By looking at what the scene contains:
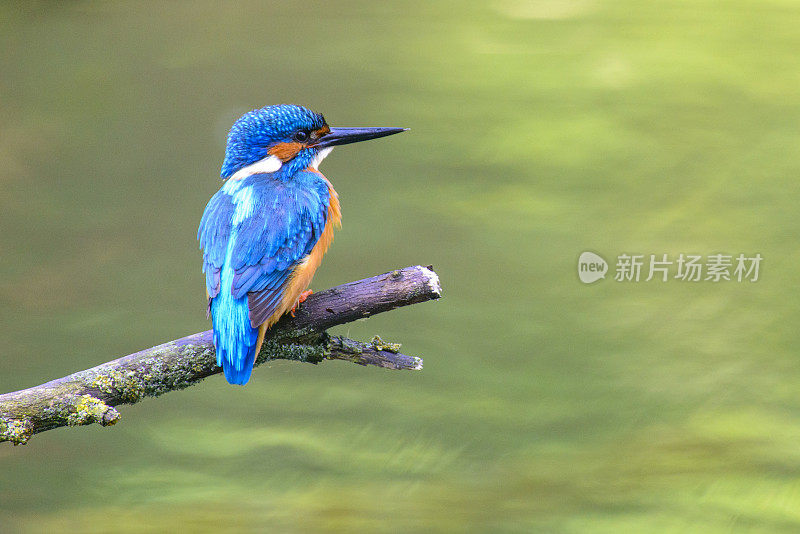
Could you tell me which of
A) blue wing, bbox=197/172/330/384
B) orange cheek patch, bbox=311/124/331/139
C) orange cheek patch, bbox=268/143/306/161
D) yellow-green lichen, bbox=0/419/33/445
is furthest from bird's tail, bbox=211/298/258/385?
orange cheek patch, bbox=311/124/331/139

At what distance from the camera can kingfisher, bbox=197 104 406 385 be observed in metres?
1.97

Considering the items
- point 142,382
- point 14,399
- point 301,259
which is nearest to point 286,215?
point 301,259

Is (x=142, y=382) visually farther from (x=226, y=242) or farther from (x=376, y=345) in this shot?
(x=376, y=345)

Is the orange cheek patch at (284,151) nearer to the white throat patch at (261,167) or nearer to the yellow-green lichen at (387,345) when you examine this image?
the white throat patch at (261,167)

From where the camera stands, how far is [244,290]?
1999mm

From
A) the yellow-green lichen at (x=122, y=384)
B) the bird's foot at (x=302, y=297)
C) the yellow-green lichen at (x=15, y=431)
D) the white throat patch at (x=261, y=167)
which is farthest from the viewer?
the white throat patch at (x=261, y=167)

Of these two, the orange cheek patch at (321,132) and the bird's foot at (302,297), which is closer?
the bird's foot at (302,297)

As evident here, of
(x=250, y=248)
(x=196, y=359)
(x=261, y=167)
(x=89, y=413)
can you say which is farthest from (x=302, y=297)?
(x=89, y=413)

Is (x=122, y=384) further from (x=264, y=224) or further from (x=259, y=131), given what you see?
Answer: (x=259, y=131)

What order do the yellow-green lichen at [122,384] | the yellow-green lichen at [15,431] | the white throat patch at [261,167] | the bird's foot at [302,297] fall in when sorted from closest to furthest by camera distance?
the yellow-green lichen at [15,431]
the yellow-green lichen at [122,384]
the bird's foot at [302,297]
the white throat patch at [261,167]

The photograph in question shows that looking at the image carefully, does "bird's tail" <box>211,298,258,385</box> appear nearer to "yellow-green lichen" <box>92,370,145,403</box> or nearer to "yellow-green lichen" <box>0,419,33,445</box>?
"yellow-green lichen" <box>92,370,145,403</box>

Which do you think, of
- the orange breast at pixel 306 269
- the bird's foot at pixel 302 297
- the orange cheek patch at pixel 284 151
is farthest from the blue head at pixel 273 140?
the bird's foot at pixel 302 297

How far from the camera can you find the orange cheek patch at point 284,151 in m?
2.37

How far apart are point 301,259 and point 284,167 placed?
1.30 feet
